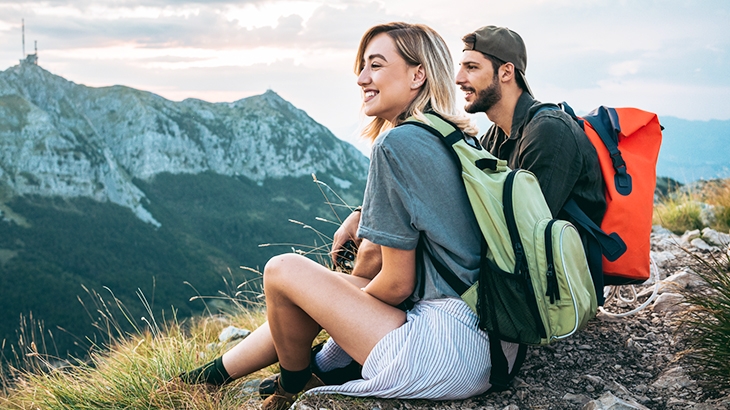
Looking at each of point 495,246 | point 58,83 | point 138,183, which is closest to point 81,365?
point 495,246

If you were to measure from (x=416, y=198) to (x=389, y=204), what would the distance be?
0.11 metres

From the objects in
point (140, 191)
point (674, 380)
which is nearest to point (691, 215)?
point (674, 380)

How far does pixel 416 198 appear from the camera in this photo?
2064 millimetres

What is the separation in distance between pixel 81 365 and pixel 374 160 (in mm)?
2801

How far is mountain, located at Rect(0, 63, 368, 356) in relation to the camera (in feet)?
301

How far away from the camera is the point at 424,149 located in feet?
6.82

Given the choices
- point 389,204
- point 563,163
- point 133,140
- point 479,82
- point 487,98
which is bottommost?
point 133,140

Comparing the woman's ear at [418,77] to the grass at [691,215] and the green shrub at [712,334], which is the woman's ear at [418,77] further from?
the grass at [691,215]

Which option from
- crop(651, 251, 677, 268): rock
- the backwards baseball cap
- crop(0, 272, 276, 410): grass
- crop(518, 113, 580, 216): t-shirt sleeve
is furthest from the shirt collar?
crop(651, 251, 677, 268): rock

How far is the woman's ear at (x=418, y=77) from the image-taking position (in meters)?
2.45

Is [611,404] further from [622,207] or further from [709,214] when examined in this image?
[709,214]

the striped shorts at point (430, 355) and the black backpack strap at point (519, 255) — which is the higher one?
the black backpack strap at point (519, 255)

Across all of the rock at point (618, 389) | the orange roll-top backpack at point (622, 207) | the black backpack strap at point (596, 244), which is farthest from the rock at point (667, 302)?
the rock at point (618, 389)

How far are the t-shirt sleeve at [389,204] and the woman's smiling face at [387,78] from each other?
1.62 ft
